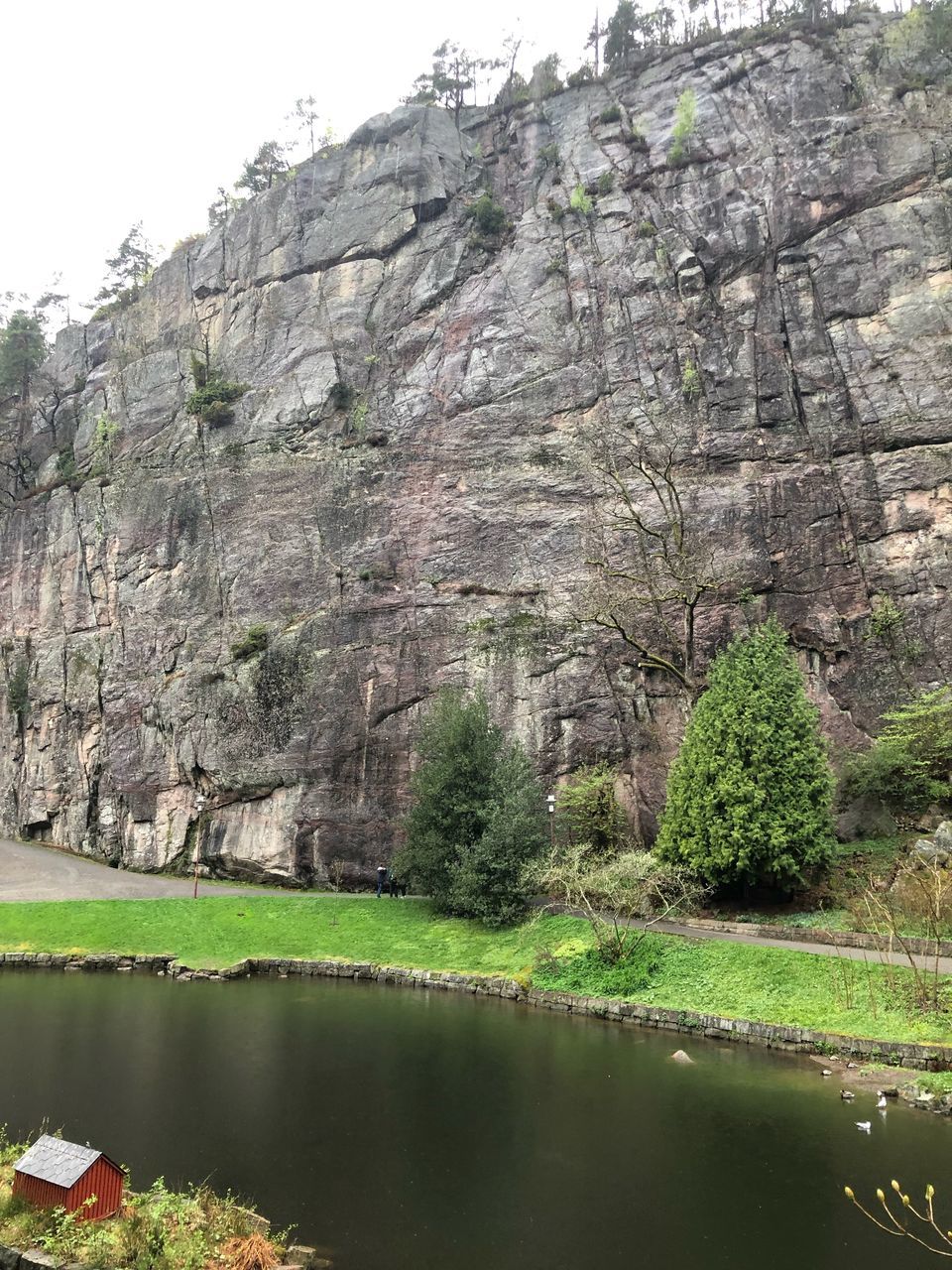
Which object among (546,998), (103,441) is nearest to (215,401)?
(103,441)

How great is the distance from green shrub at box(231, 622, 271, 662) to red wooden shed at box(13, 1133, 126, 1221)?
27786mm

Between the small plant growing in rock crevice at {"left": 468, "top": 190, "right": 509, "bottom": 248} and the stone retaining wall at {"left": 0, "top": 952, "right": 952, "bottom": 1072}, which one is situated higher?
the small plant growing in rock crevice at {"left": 468, "top": 190, "right": 509, "bottom": 248}

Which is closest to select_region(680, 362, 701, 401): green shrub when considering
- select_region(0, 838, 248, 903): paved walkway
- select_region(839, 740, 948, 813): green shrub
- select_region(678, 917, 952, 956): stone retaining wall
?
select_region(839, 740, 948, 813): green shrub

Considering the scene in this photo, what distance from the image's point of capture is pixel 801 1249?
941 cm

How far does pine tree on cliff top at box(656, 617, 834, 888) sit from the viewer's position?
23.2 meters

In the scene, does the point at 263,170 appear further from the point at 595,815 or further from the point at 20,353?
the point at 595,815

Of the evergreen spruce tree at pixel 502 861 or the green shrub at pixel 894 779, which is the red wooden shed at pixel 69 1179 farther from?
the green shrub at pixel 894 779

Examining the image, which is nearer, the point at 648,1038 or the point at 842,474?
the point at 648,1038

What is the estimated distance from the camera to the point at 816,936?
2130 centimetres

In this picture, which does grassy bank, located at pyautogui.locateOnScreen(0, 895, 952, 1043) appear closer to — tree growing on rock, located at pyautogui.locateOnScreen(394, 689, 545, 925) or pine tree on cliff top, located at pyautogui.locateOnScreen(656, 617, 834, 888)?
tree growing on rock, located at pyautogui.locateOnScreen(394, 689, 545, 925)

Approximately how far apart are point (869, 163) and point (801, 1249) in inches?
1693

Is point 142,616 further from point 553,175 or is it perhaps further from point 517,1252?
point 517,1252

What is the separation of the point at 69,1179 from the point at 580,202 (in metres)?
45.7

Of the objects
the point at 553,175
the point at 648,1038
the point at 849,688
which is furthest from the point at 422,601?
the point at 553,175
